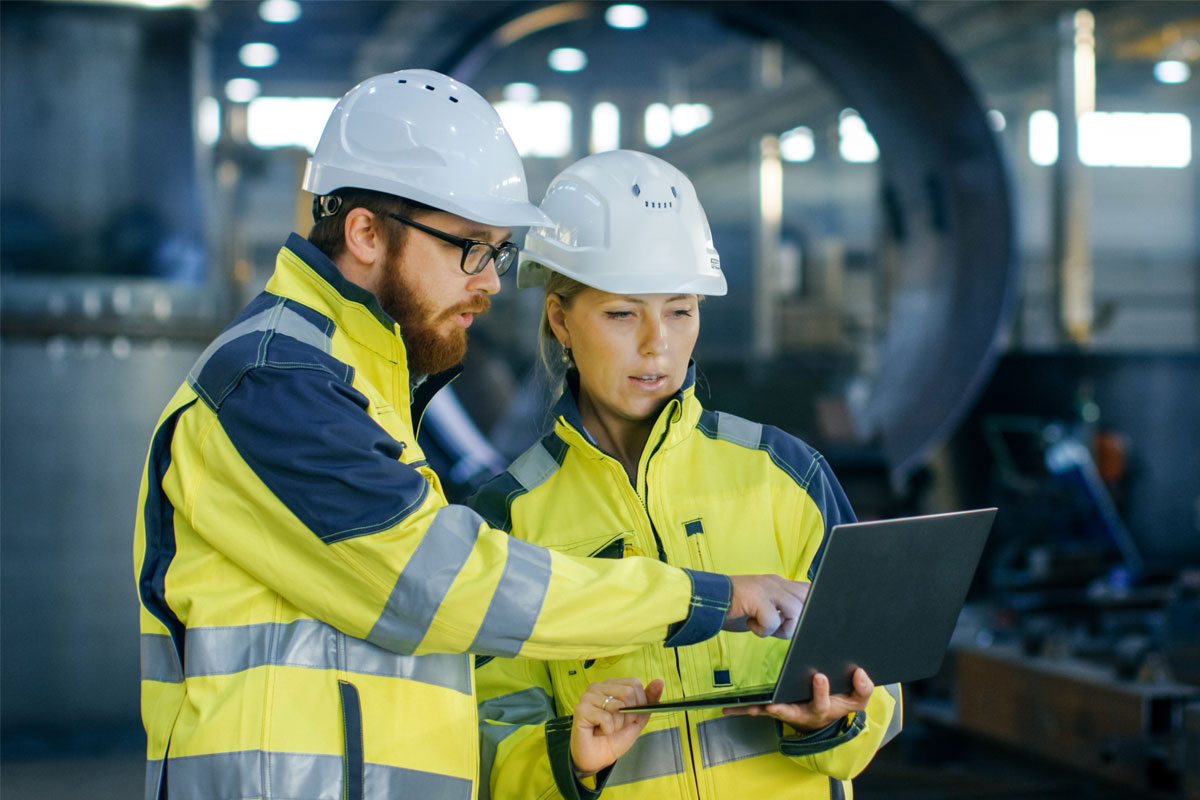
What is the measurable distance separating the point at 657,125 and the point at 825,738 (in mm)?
12940

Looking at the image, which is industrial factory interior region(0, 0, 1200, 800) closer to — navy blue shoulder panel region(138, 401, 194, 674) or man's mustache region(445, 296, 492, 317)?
man's mustache region(445, 296, 492, 317)

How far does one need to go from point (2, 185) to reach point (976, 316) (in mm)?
4207

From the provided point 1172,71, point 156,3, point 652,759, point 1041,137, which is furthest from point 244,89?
point 652,759

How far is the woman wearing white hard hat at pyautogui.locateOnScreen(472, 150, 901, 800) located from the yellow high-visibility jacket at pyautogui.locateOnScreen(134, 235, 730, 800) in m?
0.16

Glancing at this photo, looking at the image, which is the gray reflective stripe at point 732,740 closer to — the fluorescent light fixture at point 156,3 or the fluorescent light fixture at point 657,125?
the fluorescent light fixture at point 156,3

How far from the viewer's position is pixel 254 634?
1336mm

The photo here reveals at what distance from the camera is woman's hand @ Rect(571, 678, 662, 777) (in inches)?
55.6

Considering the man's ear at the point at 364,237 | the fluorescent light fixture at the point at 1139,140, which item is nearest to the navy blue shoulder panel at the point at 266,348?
the man's ear at the point at 364,237

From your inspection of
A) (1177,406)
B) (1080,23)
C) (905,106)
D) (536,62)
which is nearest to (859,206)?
(536,62)

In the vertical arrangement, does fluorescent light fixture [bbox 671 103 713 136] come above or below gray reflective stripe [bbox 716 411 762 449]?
above

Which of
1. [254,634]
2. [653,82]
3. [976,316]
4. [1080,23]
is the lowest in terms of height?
[254,634]

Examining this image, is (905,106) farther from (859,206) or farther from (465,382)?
(859,206)

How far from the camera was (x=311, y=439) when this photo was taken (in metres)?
1.27

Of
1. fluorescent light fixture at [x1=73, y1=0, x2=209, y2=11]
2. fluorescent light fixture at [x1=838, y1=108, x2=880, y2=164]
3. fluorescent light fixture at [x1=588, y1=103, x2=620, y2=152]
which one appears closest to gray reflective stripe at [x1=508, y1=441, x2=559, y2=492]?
fluorescent light fixture at [x1=73, y1=0, x2=209, y2=11]
